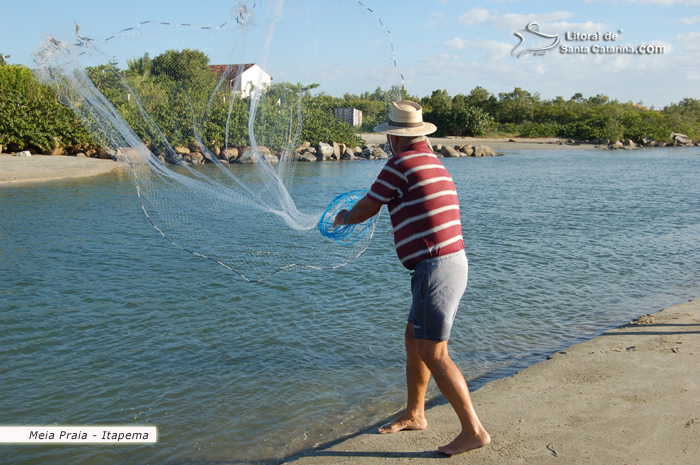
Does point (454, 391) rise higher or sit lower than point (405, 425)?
higher

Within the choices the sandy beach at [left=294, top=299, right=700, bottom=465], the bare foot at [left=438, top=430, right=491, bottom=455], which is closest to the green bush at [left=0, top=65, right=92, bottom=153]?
the sandy beach at [left=294, top=299, right=700, bottom=465]

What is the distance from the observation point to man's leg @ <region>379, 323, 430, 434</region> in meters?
3.43

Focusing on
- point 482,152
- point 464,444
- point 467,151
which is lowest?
point 464,444

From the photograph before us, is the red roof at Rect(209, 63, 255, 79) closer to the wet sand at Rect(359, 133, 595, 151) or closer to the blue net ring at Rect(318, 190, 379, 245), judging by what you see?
the blue net ring at Rect(318, 190, 379, 245)

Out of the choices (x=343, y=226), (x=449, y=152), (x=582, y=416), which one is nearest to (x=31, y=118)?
(x=343, y=226)

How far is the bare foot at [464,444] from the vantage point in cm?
321

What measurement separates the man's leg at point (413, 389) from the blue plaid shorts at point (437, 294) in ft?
0.95

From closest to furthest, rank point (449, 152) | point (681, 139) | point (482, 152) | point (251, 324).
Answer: point (251, 324)
point (449, 152)
point (482, 152)
point (681, 139)

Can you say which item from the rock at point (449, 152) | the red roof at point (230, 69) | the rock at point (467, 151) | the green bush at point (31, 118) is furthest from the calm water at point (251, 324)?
the rock at point (467, 151)

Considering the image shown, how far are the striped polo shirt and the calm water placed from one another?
1880 mm

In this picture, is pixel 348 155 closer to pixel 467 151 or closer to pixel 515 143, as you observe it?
pixel 467 151

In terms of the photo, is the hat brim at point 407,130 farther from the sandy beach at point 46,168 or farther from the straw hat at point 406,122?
the sandy beach at point 46,168

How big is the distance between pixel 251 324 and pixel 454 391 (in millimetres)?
3660

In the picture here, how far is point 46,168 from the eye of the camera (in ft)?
71.6
